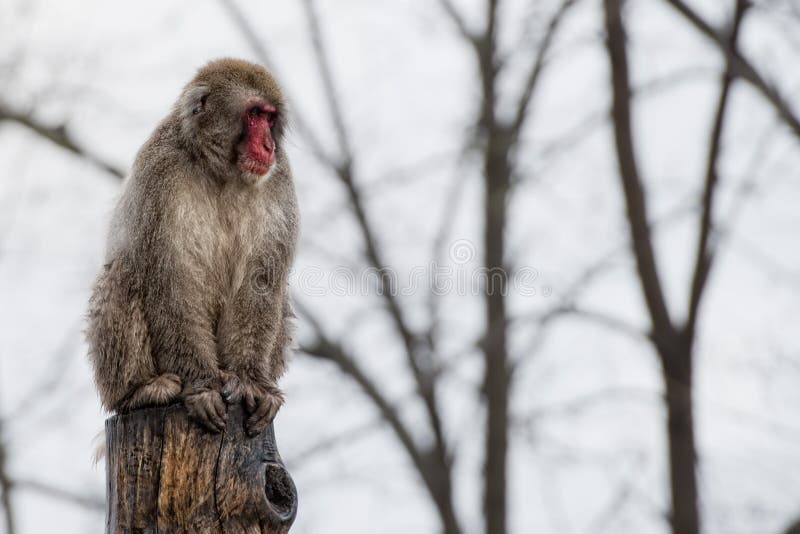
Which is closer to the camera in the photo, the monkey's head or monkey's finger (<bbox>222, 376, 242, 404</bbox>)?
monkey's finger (<bbox>222, 376, 242, 404</bbox>)

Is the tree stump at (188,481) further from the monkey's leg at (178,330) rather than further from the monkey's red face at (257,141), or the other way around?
the monkey's red face at (257,141)

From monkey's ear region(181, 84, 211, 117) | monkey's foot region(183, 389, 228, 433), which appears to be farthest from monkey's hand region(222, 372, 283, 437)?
monkey's ear region(181, 84, 211, 117)

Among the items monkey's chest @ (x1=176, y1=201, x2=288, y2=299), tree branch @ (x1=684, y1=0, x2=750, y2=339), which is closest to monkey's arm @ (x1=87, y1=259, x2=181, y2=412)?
monkey's chest @ (x1=176, y1=201, x2=288, y2=299)

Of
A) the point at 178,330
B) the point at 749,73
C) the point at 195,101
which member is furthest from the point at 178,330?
the point at 749,73

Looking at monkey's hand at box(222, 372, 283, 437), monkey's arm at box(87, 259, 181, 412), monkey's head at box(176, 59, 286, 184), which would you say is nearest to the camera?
monkey's hand at box(222, 372, 283, 437)

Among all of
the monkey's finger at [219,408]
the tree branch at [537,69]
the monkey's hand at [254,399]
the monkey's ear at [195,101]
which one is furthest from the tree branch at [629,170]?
the monkey's finger at [219,408]

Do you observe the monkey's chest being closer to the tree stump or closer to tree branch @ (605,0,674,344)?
the tree stump

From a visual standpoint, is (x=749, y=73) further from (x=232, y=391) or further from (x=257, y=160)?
(x=232, y=391)

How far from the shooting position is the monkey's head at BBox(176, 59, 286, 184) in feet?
17.3

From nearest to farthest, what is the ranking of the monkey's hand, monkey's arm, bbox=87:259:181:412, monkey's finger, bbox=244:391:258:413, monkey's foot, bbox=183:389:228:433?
monkey's foot, bbox=183:389:228:433, the monkey's hand, monkey's finger, bbox=244:391:258:413, monkey's arm, bbox=87:259:181:412

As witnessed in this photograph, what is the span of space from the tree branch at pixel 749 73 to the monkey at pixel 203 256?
4.49 metres

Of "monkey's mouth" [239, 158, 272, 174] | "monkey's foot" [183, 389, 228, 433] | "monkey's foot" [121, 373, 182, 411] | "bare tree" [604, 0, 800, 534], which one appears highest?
"bare tree" [604, 0, 800, 534]

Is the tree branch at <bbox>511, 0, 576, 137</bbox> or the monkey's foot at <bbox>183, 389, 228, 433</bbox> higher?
the tree branch at <bbox>511, 0, 576, 137</bbox>

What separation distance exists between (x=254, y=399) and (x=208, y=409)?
1.10 ft
